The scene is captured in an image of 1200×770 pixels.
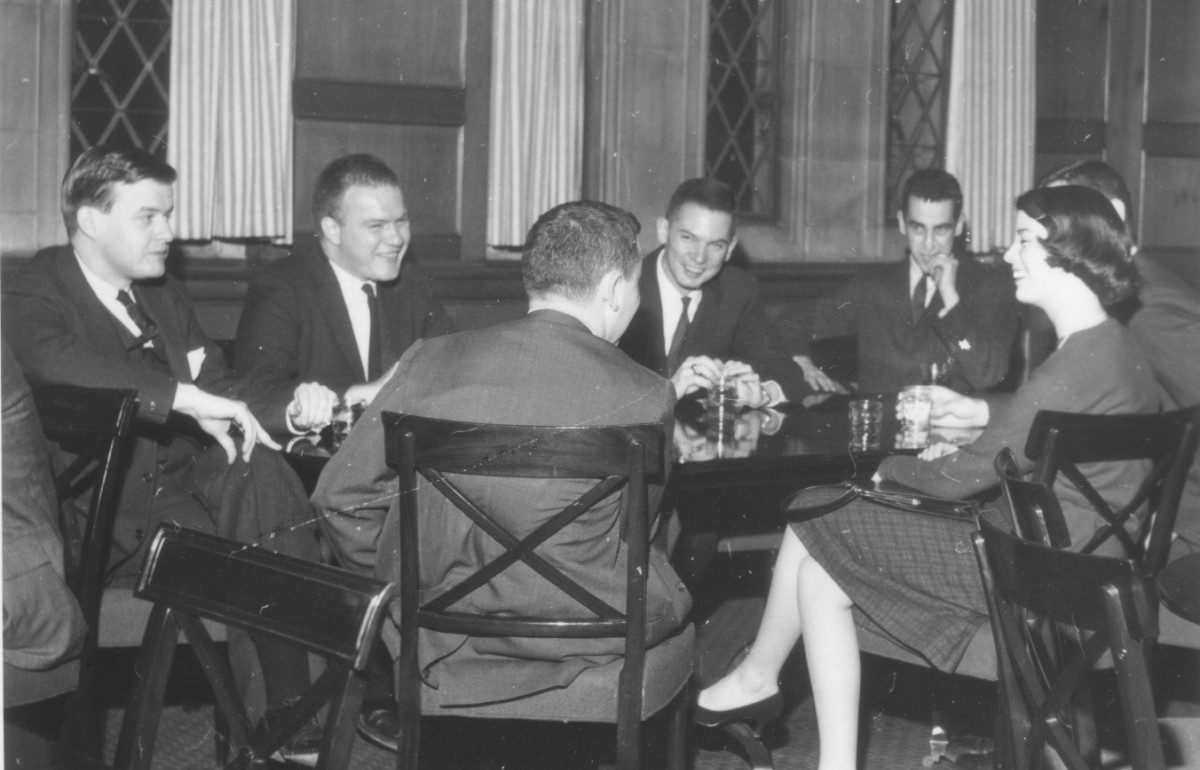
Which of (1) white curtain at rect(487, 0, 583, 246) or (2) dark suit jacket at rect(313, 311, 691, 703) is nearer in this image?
(2) dark suit jacket at rect(313, 311, 691, 703)

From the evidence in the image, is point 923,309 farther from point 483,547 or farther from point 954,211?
point 483,547

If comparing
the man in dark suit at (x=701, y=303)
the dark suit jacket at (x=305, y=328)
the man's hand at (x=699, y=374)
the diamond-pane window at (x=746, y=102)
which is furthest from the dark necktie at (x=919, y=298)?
the diamond-pane window at (x=746, y=102)

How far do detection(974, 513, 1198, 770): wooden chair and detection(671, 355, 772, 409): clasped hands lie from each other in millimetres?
1721

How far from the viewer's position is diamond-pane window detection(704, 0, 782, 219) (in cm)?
686

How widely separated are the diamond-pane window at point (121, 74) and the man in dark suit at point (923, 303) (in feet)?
8.61

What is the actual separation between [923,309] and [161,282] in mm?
2531

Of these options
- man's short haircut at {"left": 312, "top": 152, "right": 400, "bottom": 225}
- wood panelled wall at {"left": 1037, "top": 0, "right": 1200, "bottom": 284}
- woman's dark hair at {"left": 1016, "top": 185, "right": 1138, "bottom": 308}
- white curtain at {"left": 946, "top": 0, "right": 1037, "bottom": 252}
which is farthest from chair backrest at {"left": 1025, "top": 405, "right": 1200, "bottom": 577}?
wood panelled wall at {"left": 1037, "top": 0, "right": 1200, "bottom": 284}

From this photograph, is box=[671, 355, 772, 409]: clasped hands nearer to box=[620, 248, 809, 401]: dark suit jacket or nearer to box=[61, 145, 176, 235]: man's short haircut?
box=[620, 248, 809, 401]: dark suit jacket

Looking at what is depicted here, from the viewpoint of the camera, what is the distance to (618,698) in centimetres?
248

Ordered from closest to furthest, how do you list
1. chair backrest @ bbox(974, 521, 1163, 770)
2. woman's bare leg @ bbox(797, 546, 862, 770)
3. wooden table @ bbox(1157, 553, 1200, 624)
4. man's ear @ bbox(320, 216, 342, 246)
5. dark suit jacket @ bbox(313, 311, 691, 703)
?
chair backrest @ bbox(974, 521, 1163, 770) → wooden table @ bbox(1157, 553, 1200, 624) → dark suit jacket @ bbox(313, 311, 691, 703) → woman's bare leg @ bbox(797, 546, 862, 770) → man's ear @ bbox(320, 216, 342, 246)

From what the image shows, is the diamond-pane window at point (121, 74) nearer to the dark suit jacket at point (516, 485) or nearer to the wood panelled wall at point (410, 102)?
the wood panelled wall at point (410, 102)

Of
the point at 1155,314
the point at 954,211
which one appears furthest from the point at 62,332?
the point at 954,211

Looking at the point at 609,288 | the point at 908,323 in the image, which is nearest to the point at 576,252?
the point at 609,288

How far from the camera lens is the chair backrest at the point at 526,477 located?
7.55 ft
